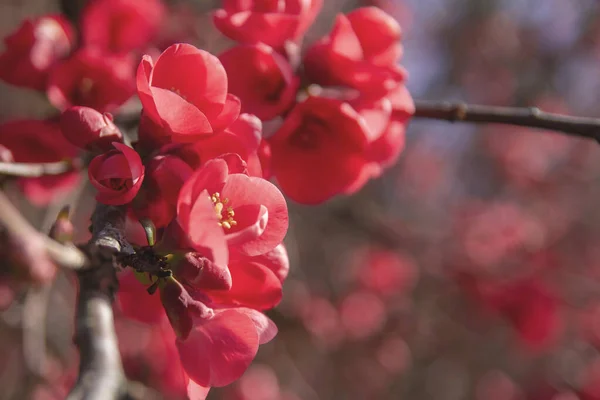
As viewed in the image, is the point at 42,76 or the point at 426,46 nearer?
the point at 42,76

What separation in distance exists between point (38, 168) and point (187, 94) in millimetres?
256

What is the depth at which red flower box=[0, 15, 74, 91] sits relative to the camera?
36.0 inches

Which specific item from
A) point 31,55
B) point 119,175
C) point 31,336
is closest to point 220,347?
point 119,175

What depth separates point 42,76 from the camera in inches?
36.6

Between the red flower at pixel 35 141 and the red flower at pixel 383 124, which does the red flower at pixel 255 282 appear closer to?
the red flower at pixel 383 124

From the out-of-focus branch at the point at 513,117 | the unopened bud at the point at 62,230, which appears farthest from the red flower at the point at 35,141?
the out-of-focus branch at the point at 513,117

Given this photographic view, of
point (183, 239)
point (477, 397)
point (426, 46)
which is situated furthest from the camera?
point (426, 46)

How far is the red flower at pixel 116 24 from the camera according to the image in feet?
3.38

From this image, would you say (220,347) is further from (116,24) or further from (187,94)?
(116,24)

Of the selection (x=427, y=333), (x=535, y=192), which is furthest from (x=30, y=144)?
(x=535, y=192)

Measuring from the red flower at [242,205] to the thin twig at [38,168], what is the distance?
0.26 metres

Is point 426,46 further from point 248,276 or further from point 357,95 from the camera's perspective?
point 248,276

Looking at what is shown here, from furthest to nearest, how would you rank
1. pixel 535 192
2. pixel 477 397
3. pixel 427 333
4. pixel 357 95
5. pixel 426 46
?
pixel 426 46 < pixel 535 192 < pixel 477 397 < pixel 427 333 < pixel 357 95

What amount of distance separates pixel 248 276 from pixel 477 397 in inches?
114
